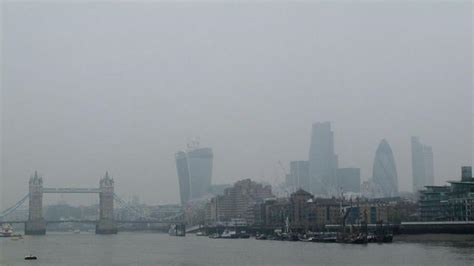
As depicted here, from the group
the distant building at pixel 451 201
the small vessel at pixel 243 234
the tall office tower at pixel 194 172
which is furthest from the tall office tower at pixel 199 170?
the distant building at pixel 451 201

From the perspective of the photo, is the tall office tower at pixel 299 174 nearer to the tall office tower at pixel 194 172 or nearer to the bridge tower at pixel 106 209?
the tall office tower at pixel 194 172

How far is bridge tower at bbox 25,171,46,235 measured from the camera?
110 m

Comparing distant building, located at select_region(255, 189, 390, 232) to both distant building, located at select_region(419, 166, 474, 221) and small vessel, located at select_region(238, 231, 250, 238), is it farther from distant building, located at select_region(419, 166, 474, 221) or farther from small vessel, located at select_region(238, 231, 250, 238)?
distant building, located at select_region(419, 166, 474, 221)

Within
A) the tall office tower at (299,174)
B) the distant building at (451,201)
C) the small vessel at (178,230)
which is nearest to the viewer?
the distant building at (451,201)

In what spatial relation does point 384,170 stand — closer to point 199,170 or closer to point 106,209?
point 199,170

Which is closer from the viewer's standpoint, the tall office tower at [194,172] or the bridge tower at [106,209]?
the bridge tower at [106,209]

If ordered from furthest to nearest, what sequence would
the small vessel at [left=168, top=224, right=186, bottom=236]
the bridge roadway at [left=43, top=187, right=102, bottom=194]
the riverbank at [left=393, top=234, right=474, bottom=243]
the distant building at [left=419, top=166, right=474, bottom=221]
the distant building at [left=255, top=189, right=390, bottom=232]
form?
the bridge roadway at [left=43, top=187, right=102, bottom=194] → the small vessel at [left=168, top=224, right=186, bottom=236] → the distant building at [left=255, top=189, right=390, bottom=232] → the distant building at [left=419, top=166, right=474, bottom=221] → the riverbank at [left=393, top=234, right=474, bottom=243]

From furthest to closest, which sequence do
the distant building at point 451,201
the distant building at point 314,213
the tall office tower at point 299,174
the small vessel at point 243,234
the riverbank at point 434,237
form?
the tall office tower at point 299,174 → the small vessel at point 243,234 → the distant building at point 314,213 → the distant building at point 451,201 → the riverbank at point 434,237

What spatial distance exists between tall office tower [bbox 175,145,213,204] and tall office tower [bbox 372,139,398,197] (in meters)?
35.3

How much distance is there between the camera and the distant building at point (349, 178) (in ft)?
561

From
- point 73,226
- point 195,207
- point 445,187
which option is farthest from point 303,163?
point 445,187

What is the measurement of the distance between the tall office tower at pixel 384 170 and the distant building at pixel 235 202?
39375 mm

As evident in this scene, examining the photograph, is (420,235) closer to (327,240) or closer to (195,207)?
(327,240)

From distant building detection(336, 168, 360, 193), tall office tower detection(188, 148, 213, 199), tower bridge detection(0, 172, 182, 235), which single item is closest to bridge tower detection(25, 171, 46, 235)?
tower bridge detection(0, 172, 182, 235)
